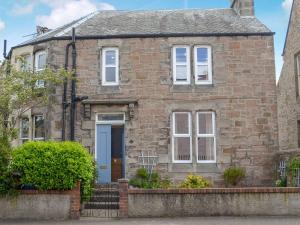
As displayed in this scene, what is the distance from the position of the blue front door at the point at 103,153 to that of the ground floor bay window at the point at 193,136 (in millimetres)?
2859

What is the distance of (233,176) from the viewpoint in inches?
658

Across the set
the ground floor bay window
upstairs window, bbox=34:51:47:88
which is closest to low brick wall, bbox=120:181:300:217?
the ground floor bay window

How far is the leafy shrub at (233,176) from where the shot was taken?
54.8 ft

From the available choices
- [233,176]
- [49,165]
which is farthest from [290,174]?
[49,165]

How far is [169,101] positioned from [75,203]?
725 centimetres

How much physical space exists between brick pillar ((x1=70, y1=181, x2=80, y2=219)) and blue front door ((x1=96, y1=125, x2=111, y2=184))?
210 inches

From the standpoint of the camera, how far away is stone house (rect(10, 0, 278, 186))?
57.3 ft

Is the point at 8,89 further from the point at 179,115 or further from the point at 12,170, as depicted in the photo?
the point at 179,115

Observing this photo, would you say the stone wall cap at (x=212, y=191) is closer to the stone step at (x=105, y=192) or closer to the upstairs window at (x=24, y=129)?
the stone step at (x=105, y=192)

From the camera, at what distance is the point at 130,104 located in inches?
689

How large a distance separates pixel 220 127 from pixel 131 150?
3.99m

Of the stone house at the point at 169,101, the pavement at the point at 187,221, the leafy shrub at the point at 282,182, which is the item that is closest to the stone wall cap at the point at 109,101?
the stone house at the point at 169,101

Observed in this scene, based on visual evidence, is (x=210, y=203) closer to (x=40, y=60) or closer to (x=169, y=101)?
(x=169, y=101)

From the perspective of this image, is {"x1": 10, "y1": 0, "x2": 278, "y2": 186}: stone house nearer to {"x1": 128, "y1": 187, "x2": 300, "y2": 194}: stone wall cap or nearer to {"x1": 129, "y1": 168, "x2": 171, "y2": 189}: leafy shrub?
{"x1": 129, "y1": 168, "x2": 171, "y2": 189}: leafy shrub
